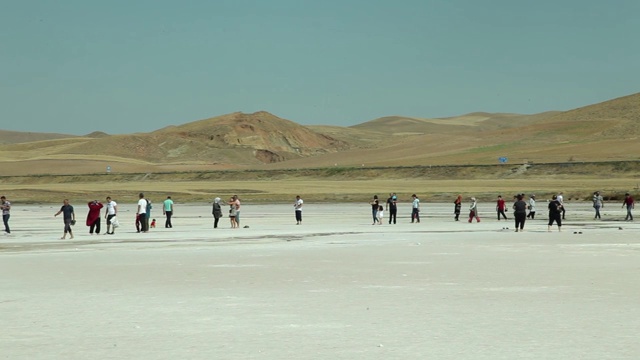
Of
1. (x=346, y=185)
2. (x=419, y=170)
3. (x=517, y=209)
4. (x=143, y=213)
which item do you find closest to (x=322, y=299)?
(x=517, y=209)

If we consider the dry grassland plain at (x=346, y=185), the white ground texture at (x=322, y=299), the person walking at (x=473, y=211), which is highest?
the dry grassland plain at (x=346, y=185)

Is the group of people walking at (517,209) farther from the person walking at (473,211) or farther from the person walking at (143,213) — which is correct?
the person walking at (143,213)

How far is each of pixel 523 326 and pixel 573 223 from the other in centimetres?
2896

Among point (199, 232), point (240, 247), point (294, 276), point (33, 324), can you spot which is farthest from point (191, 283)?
point (199, 232)

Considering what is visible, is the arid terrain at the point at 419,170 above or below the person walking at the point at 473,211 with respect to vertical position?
above

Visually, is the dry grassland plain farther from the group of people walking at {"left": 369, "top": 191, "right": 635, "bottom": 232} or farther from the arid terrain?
the group of people walking at {"left": 369, "top": 191, "right": 635, "bottom": 232}

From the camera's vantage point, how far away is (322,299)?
49.9 feet

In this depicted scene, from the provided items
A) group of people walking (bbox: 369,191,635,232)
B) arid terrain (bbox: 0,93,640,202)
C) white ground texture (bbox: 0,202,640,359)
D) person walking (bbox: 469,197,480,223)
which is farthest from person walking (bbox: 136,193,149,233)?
arid terrain (bbox: 0,93,640,202)

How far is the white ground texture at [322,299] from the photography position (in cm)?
1112

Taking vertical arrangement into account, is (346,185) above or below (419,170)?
below

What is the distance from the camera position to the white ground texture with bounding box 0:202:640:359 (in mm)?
11125

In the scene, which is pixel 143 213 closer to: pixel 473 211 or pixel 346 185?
pixel 473 211

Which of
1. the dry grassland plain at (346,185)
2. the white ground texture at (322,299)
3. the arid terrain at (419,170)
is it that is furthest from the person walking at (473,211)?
the arid terrain at (419,170)

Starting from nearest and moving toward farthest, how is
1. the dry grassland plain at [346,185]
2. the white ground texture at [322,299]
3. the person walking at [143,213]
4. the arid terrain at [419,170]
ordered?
the white ground texture at [322,299] < the person walking at [143,213] < the dry grassland plain at [346,185] < the arid terrain at [419,170]
